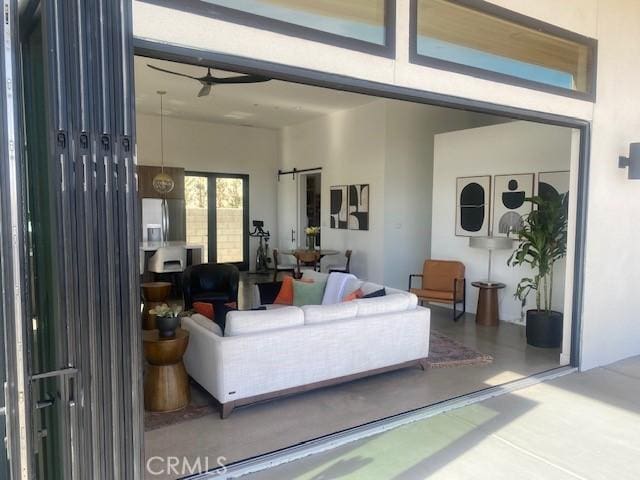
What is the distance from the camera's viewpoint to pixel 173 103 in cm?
859

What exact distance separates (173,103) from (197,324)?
236 inches

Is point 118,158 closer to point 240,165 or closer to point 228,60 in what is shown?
point 228,60

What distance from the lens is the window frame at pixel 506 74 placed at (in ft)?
10.1

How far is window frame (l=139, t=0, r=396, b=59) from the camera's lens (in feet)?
7.29

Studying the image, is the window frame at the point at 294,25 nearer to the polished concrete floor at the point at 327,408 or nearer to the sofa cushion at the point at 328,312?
the sofa cushion at the point at 328,312

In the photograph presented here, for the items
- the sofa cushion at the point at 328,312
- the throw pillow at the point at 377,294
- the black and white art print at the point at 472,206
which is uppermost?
the black and white art print at the point at 472,206

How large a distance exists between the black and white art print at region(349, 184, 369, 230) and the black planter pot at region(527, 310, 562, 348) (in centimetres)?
384

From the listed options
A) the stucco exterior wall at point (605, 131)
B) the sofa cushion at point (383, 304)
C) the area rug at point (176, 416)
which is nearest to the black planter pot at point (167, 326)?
the area rug at point (176, 416)

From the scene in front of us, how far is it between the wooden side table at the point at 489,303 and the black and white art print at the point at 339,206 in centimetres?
350

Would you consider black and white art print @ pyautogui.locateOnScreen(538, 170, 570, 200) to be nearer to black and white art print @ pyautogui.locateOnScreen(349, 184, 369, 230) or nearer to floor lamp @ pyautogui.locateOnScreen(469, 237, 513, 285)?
floor lamp @ pyautogui.locateOnScreen(469, 237, 513, 285)

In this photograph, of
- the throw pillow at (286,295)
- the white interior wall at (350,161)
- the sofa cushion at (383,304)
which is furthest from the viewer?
the white interior wall at (350,161)

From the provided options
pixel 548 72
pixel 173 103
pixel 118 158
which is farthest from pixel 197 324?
pixel 173 103

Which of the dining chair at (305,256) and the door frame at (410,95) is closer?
the door frame at (410,95)

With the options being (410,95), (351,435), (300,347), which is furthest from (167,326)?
(410,95)
